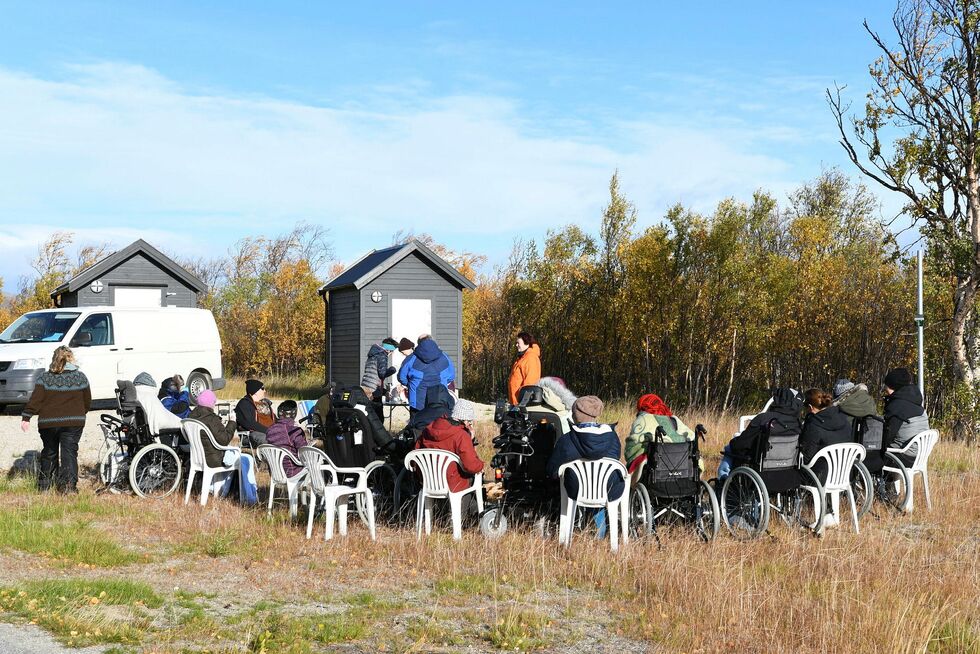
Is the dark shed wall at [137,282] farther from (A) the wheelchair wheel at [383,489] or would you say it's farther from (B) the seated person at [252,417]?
(A) the wheelchair wheel at [383,489]

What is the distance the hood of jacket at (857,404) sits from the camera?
31.1 ft

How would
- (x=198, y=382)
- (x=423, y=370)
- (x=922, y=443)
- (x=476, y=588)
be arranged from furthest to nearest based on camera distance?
(x=198, y=382) < (x=423, y=370) < (x=922, y=443) < (x=476, y=588)

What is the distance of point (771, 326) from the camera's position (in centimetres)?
2006

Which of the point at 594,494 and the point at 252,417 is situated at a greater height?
the point at 252,417

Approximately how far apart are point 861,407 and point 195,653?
21.9 feet

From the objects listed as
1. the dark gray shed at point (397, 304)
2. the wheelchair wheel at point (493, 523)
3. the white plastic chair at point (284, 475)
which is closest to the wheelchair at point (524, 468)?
the wheelchair wheel at point (493, 523)

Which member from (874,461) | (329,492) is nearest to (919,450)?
(874,461)

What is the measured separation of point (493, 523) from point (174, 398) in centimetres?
502

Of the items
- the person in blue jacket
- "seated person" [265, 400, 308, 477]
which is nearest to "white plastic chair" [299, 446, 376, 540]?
"seated person" [265, 400, 308, 477]

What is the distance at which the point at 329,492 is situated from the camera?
310 inches

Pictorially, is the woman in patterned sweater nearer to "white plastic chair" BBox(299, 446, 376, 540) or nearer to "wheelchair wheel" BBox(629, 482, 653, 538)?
"white plastic chair" BBox(299, 446, 376, 540)

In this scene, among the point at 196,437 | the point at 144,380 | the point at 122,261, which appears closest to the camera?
the point at 196,437

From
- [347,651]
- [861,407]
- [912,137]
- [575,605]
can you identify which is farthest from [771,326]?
[347,651]

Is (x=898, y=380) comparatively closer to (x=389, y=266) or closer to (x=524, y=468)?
(x=524, y=468)
